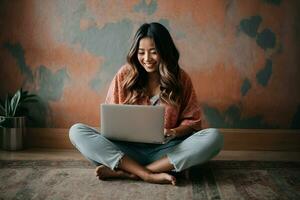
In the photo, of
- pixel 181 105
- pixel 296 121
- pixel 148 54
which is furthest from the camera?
pixel 296 121

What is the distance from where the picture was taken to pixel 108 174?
2115 millimetres

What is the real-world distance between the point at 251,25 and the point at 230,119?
0.65 m

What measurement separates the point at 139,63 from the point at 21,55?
1006mm

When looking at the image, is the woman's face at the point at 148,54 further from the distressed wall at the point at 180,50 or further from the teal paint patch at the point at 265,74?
the teal paint patch at the point at 265,74

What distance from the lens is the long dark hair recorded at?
7.25ft

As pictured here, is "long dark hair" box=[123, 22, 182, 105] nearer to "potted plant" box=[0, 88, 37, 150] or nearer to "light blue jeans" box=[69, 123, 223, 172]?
"light blue jeans" box=[69, 123, 223, 172]

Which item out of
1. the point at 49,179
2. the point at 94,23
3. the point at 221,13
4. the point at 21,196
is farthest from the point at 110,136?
the point at 221,13

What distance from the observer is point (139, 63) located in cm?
235

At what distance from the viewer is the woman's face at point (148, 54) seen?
7.24ft

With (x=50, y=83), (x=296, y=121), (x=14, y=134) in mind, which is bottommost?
(x=14, y=134)

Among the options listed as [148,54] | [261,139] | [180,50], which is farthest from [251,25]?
[148,54]

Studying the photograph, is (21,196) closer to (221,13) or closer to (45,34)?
(45,34)

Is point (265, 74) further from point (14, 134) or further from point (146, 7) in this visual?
point (14, 134)

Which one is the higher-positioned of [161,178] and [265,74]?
[265,74]
